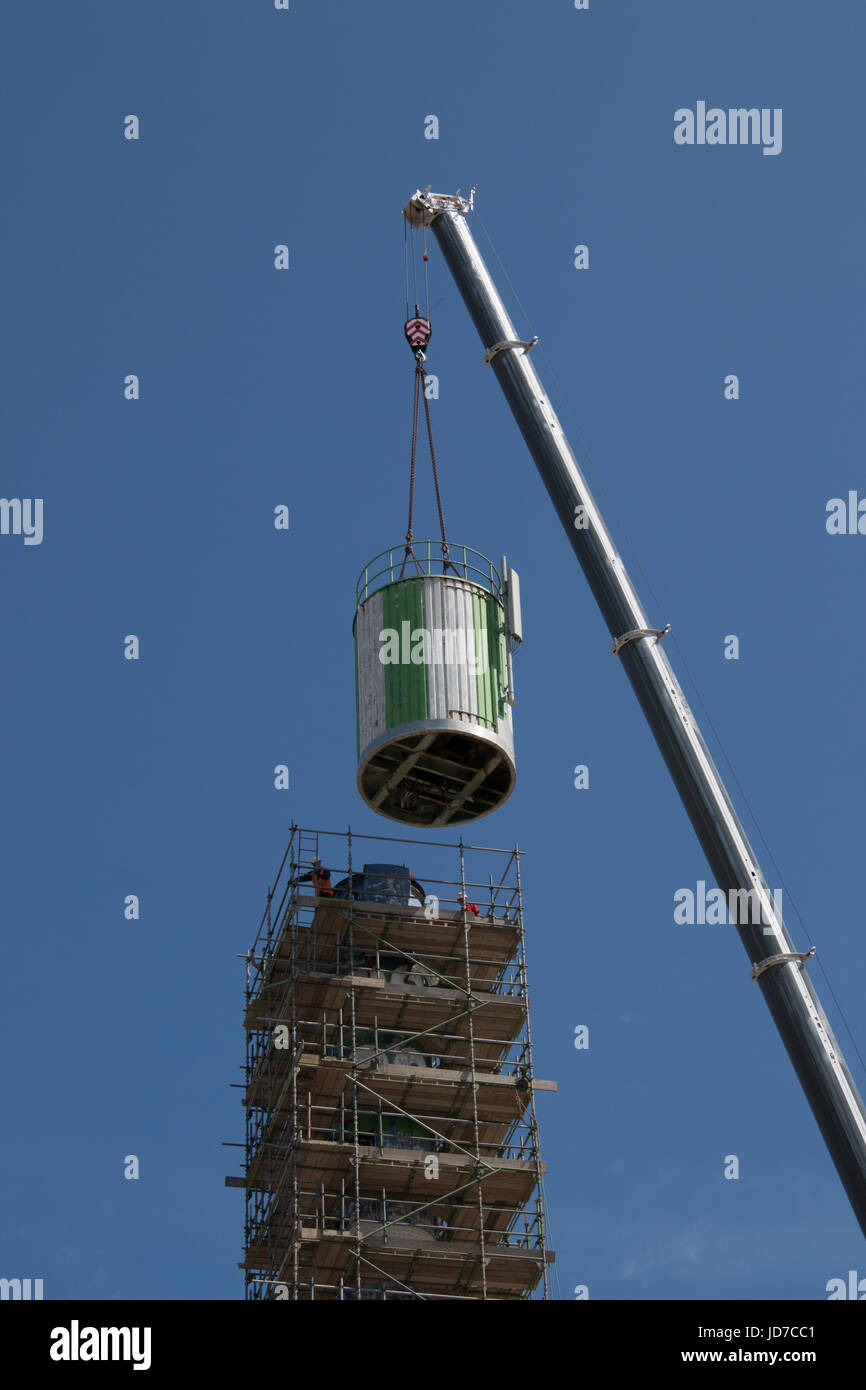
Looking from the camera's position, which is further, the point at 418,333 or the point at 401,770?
the point at 418,333

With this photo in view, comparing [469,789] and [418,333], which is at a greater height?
[418,333]

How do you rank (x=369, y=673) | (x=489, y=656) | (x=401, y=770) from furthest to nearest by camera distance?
(x=489, y=656) < (x=369, y=673) < (x=401, y=770)

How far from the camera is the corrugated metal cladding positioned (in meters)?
46.7

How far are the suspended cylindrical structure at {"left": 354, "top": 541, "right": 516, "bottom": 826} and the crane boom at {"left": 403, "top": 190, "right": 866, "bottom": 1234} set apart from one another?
8.69 ft

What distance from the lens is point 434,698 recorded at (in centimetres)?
4666

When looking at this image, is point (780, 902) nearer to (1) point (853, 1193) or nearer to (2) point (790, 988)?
(2) point (790, 988)

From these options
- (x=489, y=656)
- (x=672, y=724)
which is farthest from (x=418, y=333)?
(x=672, y=724)

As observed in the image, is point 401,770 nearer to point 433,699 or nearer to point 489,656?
point 433,699

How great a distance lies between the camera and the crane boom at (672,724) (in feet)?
128

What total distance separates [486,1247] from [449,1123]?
343 cm

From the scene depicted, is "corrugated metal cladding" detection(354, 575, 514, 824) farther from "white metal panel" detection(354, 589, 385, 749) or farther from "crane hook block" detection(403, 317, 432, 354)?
"crane hook block" detection(403, 317, 432, 354)

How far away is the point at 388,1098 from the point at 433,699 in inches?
444
